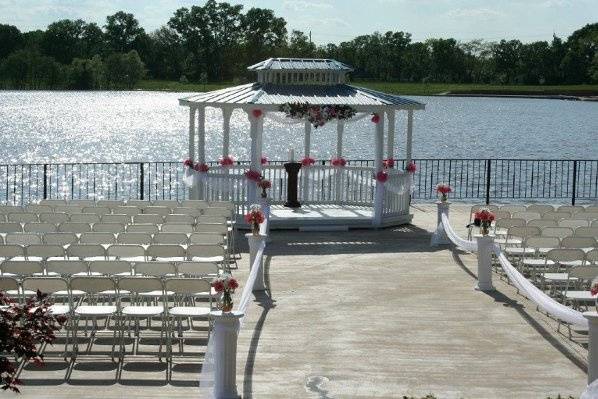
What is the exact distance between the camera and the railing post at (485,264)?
15008mm

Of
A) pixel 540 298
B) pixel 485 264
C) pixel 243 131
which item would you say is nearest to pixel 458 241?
pixel 485 264

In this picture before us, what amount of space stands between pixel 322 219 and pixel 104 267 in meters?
8.74

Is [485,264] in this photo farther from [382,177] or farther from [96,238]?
[382,177]

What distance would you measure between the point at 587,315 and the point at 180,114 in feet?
329

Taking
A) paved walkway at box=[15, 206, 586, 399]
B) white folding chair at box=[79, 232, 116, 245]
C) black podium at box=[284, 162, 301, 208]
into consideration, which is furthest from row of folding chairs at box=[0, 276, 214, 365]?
black podium at box=[284, 162, 301, 208]

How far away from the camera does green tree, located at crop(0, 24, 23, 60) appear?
131125mm

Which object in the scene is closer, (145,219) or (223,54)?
(145,219)

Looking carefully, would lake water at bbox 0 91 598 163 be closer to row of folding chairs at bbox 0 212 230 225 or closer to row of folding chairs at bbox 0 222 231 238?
row of folding chairs at bbox 0 212 230 225

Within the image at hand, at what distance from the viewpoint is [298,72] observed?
21.7 metres

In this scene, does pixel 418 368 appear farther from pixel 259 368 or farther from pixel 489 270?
pixel 489 270

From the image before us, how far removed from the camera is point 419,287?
595 inches

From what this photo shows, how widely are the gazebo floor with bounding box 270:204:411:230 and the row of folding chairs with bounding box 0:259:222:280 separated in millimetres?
7823

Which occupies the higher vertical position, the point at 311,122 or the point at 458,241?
the point at 311,122

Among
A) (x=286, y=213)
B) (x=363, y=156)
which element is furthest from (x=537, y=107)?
(x=286, y=213)
